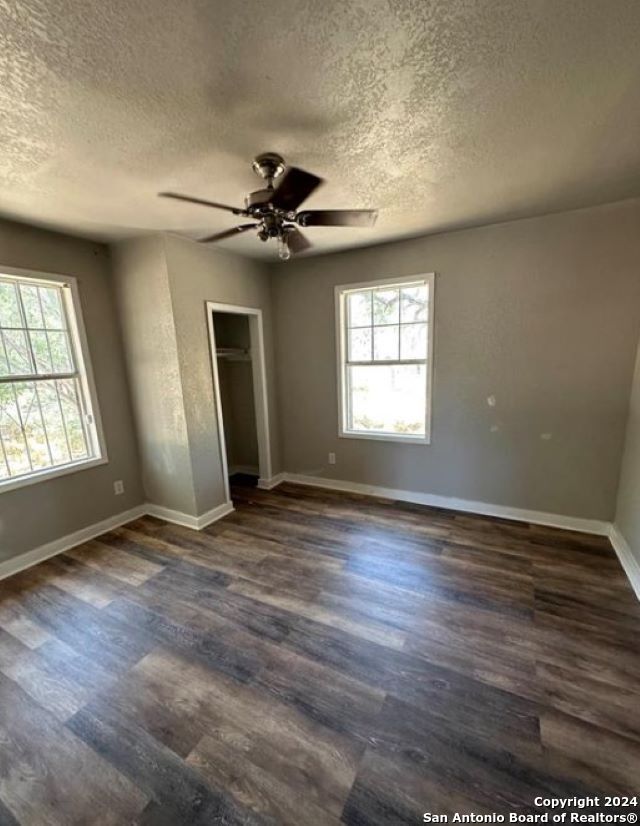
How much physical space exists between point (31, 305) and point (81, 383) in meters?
0.70

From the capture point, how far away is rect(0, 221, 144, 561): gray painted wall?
8.50ft

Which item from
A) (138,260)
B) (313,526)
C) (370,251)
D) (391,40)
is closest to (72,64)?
(391,40)

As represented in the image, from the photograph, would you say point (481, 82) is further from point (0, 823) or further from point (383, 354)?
point (0, 823)

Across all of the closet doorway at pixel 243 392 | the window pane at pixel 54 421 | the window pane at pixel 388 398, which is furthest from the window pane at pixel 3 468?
the window pane at pixel 388 398

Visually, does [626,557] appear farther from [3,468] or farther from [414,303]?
[3,468]

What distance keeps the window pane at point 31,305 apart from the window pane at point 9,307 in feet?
0.17

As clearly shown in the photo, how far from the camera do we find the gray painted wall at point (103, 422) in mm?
2592

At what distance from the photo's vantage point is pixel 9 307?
259cm

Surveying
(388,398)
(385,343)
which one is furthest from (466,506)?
(385,343)

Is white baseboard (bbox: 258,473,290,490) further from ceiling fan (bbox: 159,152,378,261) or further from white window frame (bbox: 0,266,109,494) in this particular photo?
ceiling fan (bbox: 159,152,378,261)

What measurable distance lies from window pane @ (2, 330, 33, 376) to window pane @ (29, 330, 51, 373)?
0.16 ft

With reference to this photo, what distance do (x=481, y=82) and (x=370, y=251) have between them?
6.83 ft

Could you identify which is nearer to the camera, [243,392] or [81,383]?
[81,383]

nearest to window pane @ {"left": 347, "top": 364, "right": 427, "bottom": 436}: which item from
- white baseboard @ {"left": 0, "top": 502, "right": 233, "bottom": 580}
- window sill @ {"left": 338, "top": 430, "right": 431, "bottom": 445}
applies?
window sill @ {"left": 338, "top": 430, "right": 431, "bottom": 445}
